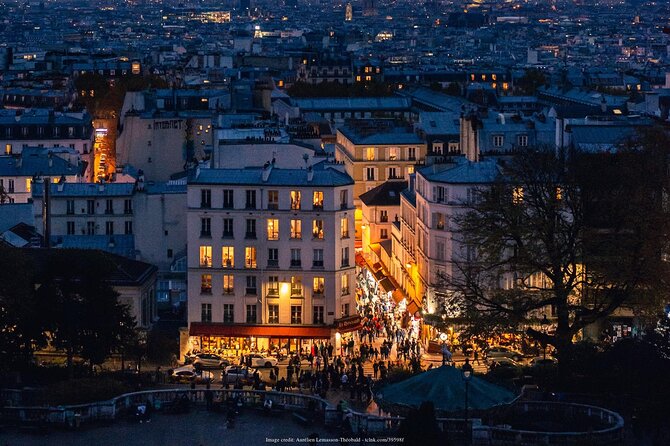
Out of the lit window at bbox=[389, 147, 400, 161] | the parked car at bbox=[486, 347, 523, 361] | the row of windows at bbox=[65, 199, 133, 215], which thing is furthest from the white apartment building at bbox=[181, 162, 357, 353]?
the lit window at bbox=[389, 147, 400, 161]

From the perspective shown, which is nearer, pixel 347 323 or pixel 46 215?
pixel 347 323

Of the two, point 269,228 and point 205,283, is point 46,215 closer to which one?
point 205,283

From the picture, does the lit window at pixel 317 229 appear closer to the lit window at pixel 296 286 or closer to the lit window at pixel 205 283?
the lit window at pixel 296 286

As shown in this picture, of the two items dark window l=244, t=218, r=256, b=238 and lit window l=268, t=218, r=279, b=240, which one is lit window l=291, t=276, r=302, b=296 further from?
dark window l=244, t=218, r=256, b=238

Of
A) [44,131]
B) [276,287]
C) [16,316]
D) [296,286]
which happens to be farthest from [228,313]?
[44,131]

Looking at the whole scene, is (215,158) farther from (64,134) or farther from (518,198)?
(64,134)
